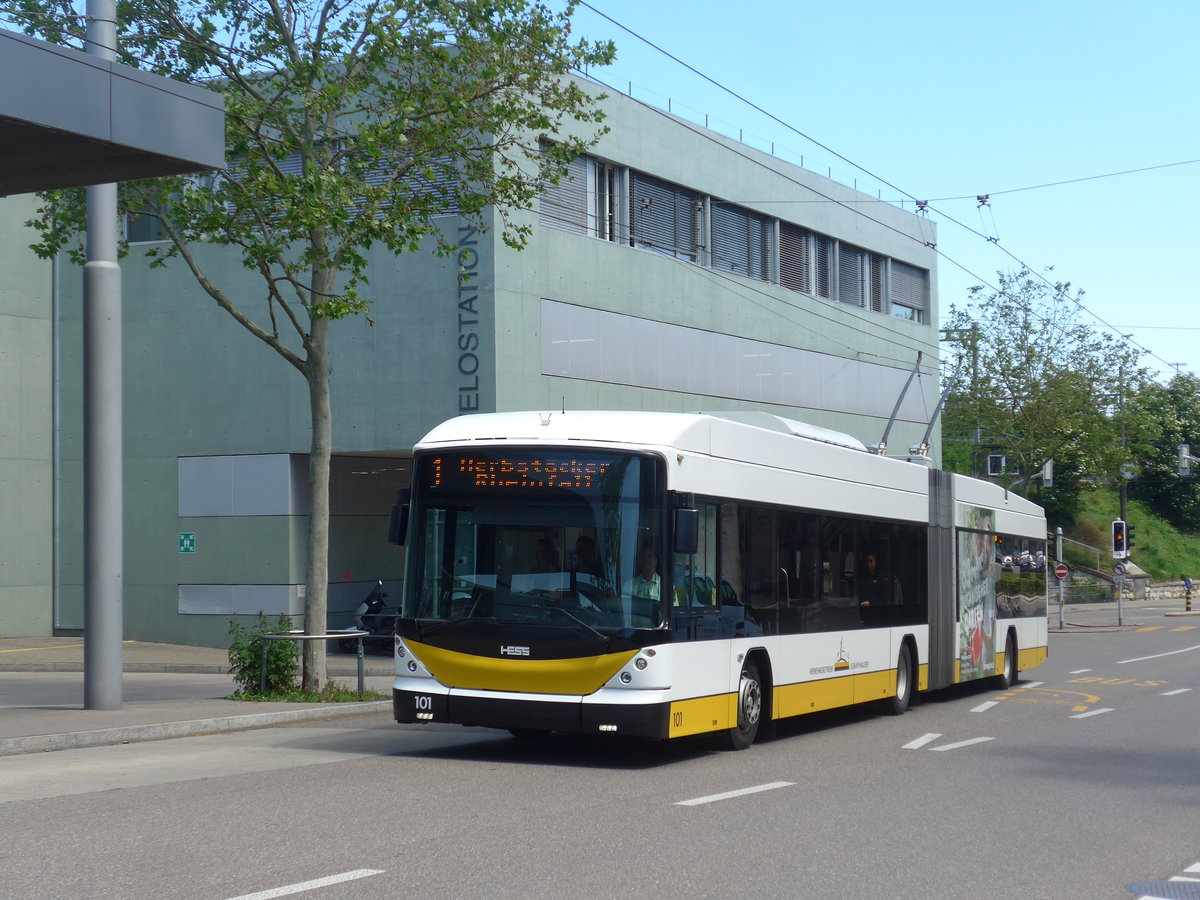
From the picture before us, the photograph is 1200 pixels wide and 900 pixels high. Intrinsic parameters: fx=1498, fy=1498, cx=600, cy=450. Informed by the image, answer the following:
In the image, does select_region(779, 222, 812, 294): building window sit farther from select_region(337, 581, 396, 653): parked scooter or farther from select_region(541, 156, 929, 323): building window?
select_region(337, 581, 396, 653): parked scooter

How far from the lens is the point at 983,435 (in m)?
52.5

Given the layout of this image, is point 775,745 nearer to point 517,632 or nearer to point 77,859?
point 517,632

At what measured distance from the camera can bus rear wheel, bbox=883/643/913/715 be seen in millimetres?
17234

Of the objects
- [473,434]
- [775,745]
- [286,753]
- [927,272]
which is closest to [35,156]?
[473,434]

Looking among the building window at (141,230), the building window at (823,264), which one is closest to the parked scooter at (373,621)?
the building window at (141,230)

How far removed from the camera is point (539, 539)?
11.8 m

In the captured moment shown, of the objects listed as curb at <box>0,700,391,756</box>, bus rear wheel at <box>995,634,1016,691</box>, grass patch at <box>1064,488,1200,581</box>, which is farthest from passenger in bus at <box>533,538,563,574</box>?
grass patch at <box>1064,488,1200,581</box>

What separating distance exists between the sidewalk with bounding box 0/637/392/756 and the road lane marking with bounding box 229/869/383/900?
6.94m

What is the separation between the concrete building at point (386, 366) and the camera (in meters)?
27.5

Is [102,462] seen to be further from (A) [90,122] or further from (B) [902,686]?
(B) [902,686]

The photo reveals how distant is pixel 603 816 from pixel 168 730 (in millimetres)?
6874

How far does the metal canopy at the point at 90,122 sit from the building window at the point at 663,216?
62.6ft

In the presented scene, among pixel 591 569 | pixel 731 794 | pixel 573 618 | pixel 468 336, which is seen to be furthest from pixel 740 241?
pixel 731 794

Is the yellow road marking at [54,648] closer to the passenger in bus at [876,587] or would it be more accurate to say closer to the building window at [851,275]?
the passenger in bus at [876,587]
